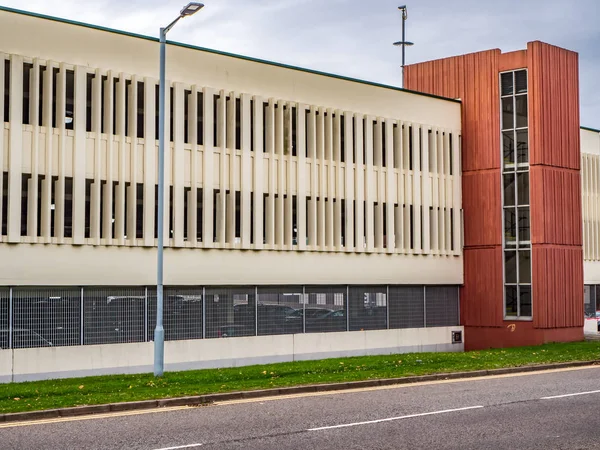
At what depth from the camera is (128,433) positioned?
46.7 ft

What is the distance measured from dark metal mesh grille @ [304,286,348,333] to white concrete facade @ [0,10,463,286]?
0.47 meters

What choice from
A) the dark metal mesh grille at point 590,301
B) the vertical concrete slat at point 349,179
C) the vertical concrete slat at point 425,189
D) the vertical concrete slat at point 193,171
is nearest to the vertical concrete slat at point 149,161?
the vertical concrete slat at point 193,171

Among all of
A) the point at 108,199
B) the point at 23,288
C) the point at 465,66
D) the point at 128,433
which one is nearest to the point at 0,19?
the point at 108,199

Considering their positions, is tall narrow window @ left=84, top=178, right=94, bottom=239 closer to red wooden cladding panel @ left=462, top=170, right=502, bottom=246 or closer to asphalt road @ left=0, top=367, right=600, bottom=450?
asphalt road @ left=0, top=367, right=600, bottom=450

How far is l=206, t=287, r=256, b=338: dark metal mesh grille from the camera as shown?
95.0 feet

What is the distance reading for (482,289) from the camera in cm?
3578

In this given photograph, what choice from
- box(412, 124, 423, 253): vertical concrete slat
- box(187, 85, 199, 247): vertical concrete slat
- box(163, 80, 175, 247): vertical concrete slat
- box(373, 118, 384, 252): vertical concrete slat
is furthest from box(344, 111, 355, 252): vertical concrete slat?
box(163, 80, 175, 247): vertical concrete slat

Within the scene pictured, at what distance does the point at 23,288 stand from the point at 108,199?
3.68 m

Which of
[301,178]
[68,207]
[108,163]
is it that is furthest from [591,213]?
[68,207]

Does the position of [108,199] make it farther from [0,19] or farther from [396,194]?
[396,194]

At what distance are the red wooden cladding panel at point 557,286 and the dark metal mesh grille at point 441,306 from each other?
3.52 metres

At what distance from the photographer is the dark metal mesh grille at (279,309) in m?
30.3

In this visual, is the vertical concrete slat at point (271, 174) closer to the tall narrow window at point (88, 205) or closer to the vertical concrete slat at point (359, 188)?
the vertical concrete slat at point (359, 188)

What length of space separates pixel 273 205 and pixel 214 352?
217 inches
